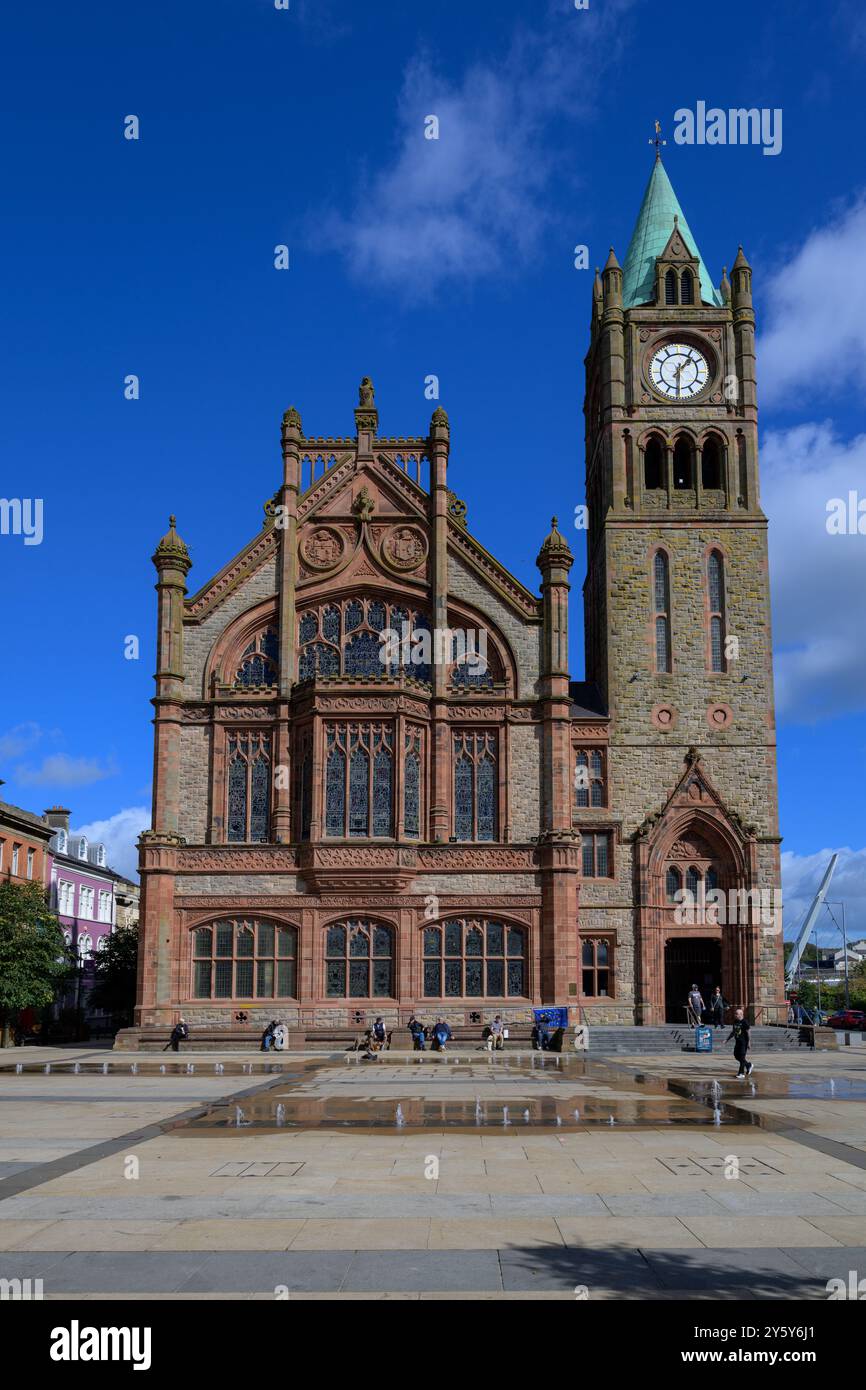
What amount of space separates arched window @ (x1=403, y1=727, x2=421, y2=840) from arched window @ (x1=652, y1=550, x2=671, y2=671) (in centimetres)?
1222

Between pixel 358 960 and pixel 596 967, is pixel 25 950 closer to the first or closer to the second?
pixel 358 960

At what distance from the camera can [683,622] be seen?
5725 centimetres

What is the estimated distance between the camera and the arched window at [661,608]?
57.1 m

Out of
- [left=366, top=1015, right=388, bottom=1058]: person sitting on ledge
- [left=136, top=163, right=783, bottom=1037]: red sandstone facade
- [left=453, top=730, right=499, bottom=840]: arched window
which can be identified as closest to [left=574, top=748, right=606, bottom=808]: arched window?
[left=136, top=163, right=783, bottom=1037]: red sandstone facade

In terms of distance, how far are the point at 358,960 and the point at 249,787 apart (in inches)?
334

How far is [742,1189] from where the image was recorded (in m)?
15.6

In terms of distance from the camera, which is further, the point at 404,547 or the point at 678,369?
the point at 678,369

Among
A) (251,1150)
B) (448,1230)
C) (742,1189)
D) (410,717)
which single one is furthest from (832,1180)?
(410,717)

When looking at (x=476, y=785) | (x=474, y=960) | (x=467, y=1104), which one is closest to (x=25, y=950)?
(x=474, y=960)

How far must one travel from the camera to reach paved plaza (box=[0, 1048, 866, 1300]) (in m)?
11.1

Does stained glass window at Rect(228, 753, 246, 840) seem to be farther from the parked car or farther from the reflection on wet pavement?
the parked car

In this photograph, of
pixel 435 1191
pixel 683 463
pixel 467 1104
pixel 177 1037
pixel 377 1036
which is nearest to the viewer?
pixel 435 1191

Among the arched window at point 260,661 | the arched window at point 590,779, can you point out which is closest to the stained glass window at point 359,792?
the arched window at point 260,661
